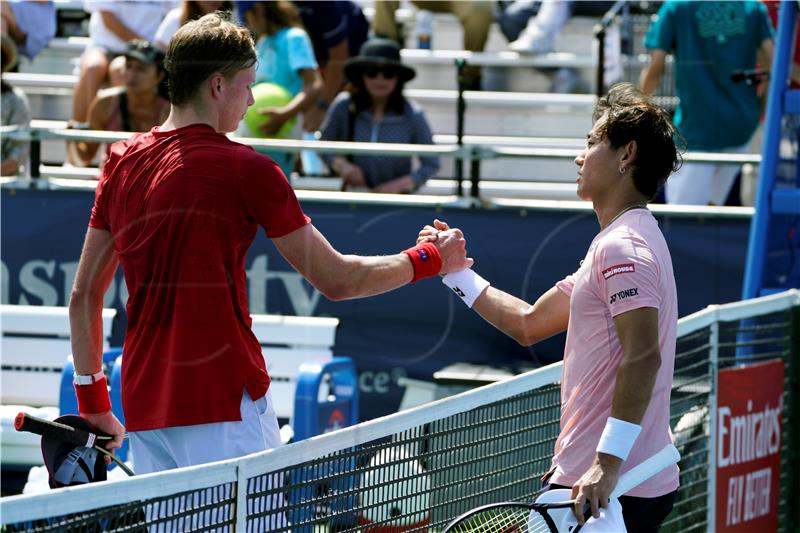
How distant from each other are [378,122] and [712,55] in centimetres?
231

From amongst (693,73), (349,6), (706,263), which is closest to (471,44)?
(349,6)

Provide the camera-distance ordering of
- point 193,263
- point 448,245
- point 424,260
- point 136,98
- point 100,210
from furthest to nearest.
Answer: point 136,98, point 448,245, point 424,260, point 100,210, point 193,263

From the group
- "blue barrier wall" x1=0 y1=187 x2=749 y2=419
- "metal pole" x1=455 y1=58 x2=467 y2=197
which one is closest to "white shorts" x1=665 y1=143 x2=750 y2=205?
"blue barrier wall" x1=0 y1=187 x2=749 y2=419

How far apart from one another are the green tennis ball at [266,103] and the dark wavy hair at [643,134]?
5590mm

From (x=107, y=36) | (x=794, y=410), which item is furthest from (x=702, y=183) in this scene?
(x=107, y=36)

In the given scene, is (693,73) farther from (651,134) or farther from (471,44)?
(651,134)

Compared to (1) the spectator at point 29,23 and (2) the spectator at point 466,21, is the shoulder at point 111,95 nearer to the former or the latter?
(1) the spectator at point 29,23

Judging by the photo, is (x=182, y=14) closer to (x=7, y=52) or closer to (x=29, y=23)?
(x=7, y=52)

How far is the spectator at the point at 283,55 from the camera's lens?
8805 mm

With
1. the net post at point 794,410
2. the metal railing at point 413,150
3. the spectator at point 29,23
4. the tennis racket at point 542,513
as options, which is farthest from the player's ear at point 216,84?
the spectator at point 29,23

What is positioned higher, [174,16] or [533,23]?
[174,16]

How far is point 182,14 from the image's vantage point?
30.1ft

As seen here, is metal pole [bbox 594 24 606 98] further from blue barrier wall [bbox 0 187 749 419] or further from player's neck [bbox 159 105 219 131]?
player's neck [bbox 159 105 219 131]

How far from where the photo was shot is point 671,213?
320 inches
